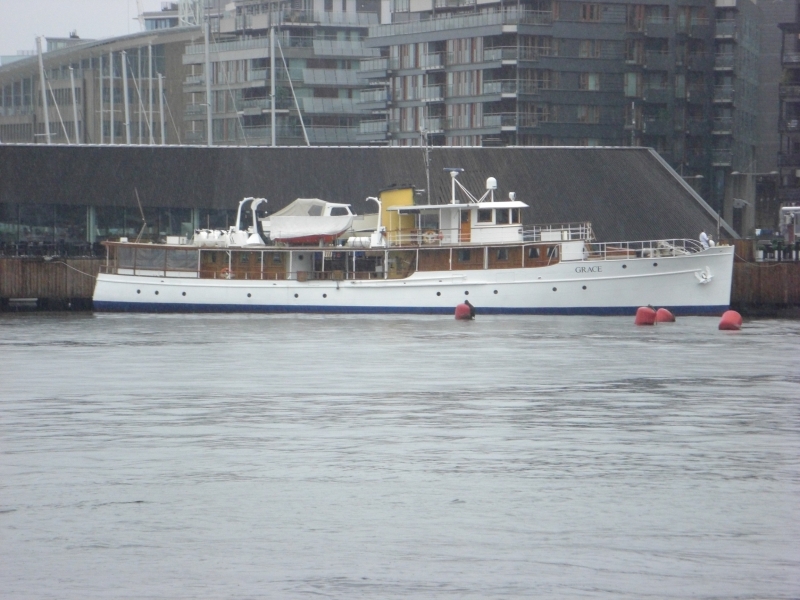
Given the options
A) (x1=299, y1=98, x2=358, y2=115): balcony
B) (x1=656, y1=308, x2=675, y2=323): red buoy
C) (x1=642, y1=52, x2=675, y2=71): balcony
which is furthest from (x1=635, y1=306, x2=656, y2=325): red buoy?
(x1=299, y1=98, x2=358, y2=115): balcony

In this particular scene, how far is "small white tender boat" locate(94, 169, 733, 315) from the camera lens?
201 feet

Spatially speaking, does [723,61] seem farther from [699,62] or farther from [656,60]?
[656,60]

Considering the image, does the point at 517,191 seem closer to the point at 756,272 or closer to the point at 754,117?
the point at 756,272

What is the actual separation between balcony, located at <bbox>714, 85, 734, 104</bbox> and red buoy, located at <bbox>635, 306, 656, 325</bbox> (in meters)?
69.1

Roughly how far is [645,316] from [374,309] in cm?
1250

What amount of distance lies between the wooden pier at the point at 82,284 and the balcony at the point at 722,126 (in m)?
51.8

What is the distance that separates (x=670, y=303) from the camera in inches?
2415

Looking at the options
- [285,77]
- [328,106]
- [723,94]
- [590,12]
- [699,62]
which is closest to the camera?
[590,12]

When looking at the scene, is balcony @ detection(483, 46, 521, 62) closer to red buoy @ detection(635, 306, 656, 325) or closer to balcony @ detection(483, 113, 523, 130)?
balcony @ detection(483, 113, 523, 130)

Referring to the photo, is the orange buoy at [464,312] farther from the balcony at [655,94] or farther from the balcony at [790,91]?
the balcony at [790,91]

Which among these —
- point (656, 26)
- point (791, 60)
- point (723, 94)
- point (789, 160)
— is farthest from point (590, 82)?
point (789, 160)

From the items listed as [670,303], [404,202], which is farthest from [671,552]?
[404,202]

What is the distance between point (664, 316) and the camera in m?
57.7

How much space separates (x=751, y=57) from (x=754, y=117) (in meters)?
5.84
